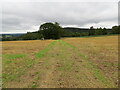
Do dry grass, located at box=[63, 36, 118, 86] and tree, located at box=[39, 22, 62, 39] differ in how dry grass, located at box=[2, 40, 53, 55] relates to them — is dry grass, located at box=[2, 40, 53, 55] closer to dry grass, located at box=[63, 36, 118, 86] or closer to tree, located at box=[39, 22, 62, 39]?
dry grass, located at box=[63, 36, 118, 86]

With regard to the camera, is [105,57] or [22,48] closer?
[105,57]

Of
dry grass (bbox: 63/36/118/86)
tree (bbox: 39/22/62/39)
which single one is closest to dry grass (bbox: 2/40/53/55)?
dry grass (bbox: 63/36/118/86)

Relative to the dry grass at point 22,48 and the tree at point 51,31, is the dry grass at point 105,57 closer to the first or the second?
the dry grass at point 22,48

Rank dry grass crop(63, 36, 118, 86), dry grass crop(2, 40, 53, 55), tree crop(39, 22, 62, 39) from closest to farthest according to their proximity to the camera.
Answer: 1. dry grass crop(63, 36, 118, 86)
2. dry grass crop(2, 40, 53, 55)
3. tree crop(39, 22, 62, 39)

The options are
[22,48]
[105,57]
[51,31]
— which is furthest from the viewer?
[51,31]

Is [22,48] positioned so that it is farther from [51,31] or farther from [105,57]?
[51,31]

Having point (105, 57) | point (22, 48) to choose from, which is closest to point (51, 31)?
point (22, 48)

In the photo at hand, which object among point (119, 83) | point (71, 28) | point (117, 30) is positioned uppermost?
point (71, 28)

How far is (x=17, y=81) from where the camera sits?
4227 mm

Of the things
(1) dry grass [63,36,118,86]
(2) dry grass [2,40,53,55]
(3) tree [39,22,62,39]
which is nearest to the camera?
(1) dry grass [63,36,118,86]

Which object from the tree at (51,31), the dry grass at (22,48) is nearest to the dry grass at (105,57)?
the dry grass at (22,48)

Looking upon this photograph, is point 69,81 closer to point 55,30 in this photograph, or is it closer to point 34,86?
point 34,86

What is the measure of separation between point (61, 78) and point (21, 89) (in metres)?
1.69

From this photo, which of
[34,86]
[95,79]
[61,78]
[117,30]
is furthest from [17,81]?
→ [117,30]
